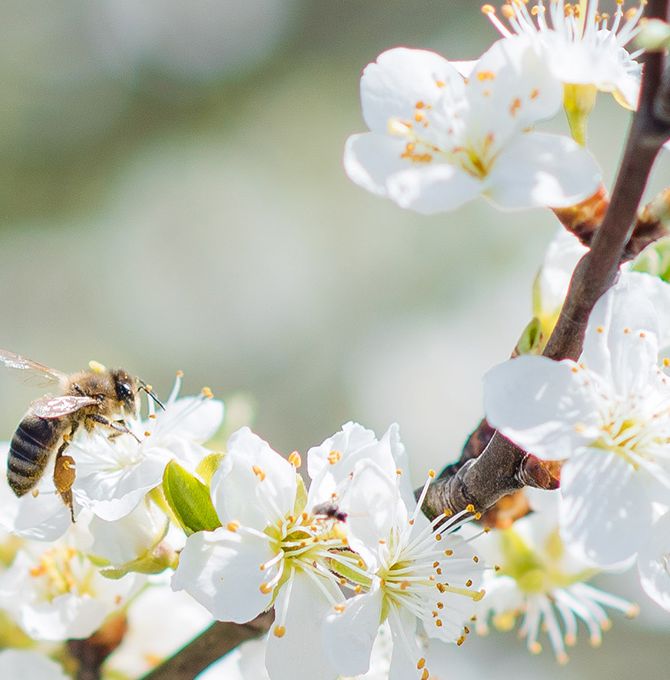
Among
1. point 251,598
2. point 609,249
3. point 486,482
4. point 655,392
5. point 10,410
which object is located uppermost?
point 609,249

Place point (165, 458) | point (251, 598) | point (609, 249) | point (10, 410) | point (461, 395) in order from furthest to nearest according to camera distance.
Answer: point (461, 395), point (10, 410), point (165, 458), point (251, 598), point (609, 249)

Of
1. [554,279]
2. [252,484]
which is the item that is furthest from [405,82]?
[252,484]

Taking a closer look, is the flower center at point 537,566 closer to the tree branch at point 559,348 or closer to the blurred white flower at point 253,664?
the blurred white flower at point 253,664

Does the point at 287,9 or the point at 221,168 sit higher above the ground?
the point at 287,9

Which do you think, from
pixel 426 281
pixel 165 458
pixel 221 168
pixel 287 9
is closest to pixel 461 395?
pixel 426 281

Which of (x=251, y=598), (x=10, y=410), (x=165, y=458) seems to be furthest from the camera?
(x=10, y=410)

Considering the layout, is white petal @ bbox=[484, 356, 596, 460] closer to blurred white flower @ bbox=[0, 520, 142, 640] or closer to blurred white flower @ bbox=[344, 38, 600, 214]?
blurred white flower @ bbox=[344, 38, 600, 214]

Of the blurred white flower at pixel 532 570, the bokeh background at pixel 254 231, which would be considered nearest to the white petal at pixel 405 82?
the blurred white flower at pixel 532 570

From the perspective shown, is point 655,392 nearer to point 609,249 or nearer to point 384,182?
point 609,249
